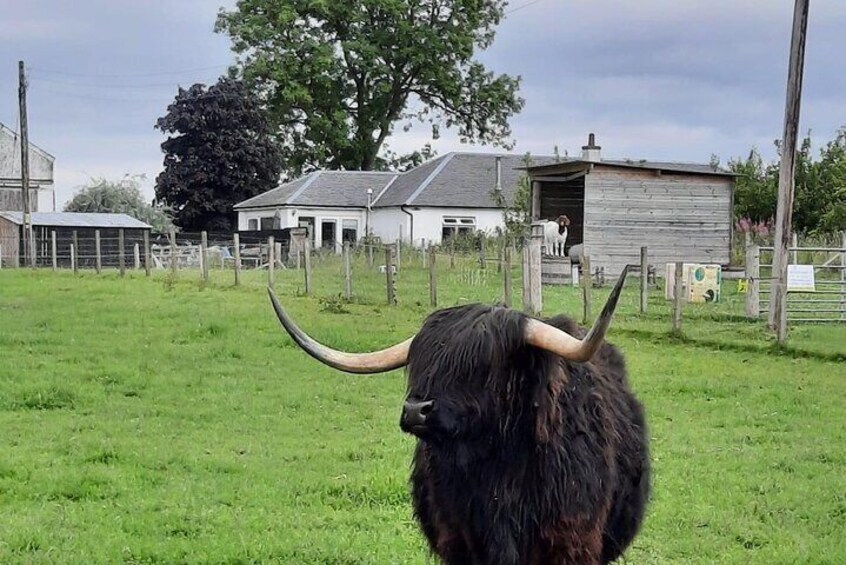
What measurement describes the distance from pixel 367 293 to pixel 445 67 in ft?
126

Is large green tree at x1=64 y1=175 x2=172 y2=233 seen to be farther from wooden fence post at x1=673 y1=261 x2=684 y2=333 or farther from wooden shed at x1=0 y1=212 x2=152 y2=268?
wooden fence post at x1=673 y1=261 x2=684 y2=333

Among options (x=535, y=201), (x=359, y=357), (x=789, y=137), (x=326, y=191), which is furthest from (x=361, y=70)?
(x=359, y=357)

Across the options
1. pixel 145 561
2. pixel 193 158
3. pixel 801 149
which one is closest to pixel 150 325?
pixel 145 561

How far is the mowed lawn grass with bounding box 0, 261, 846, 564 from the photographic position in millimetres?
7238

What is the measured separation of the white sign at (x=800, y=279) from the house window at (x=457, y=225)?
34.2 m

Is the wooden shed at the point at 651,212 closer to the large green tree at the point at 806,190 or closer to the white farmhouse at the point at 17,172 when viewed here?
the large green tree at the point at 806,190

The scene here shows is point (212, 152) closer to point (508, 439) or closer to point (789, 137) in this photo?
point (789, 137)

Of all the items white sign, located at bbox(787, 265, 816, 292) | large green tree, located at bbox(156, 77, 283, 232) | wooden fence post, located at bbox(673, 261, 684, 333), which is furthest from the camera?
large green tree, located at bbox(156, 77, 283, 232)

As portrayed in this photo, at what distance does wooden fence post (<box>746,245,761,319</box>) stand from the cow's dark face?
1478cm

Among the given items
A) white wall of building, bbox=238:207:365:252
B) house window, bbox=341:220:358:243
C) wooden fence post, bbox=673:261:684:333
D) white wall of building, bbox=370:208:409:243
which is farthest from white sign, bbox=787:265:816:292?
house window, bbox=341:220:358:243

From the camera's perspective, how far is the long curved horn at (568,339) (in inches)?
183

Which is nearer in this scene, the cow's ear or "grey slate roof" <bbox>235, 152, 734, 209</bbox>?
the cow's ear

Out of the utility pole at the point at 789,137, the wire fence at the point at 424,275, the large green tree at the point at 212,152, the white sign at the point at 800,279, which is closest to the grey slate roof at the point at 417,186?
the large green tree at the point at 212,152

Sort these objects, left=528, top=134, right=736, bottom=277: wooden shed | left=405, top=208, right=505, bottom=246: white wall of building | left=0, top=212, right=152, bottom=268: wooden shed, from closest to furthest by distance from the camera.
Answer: left=528, top=134, right=736, bottom=277: wooden shed < left=0, top=212, right=152, bottom=268: wooden shed < left=405, top=208, right=505, bottom=246: white wall of building
